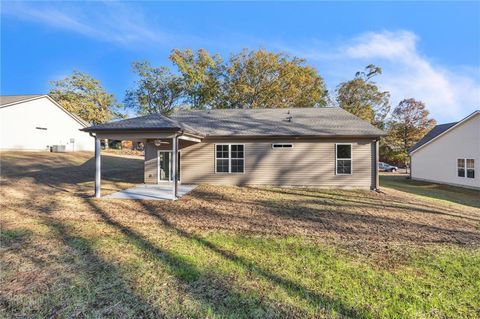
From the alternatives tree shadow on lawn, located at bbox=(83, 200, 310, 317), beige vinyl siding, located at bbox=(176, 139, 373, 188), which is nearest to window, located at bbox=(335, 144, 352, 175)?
beige vinyl siding, located at bbox=(176, 139, 373, 188)

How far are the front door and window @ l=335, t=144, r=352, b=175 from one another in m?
8.46

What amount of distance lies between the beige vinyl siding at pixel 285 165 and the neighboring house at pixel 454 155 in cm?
806

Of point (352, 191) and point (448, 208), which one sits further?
point (352, 191)

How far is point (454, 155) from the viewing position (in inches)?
616

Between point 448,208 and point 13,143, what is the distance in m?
30.2

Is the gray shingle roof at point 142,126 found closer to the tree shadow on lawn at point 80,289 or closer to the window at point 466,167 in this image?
the tree shadow on lawn at point 80,289

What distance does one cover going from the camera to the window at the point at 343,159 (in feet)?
38.2

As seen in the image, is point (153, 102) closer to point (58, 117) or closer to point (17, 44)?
point (58, 117)

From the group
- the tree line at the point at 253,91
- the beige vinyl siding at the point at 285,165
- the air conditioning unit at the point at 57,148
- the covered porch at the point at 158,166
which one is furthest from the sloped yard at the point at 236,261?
the tree line at the point at 253,91

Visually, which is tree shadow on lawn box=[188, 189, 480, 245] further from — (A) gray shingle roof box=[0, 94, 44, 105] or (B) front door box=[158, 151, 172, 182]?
(A) gray shingle roof box=[0, 94, 44, 105]

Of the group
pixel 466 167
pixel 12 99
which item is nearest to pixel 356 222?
pixel 466 167

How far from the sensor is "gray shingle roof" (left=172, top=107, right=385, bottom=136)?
11.7 meters

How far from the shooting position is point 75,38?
19.5 metres

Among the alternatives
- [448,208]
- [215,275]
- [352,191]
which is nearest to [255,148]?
[352,191]
